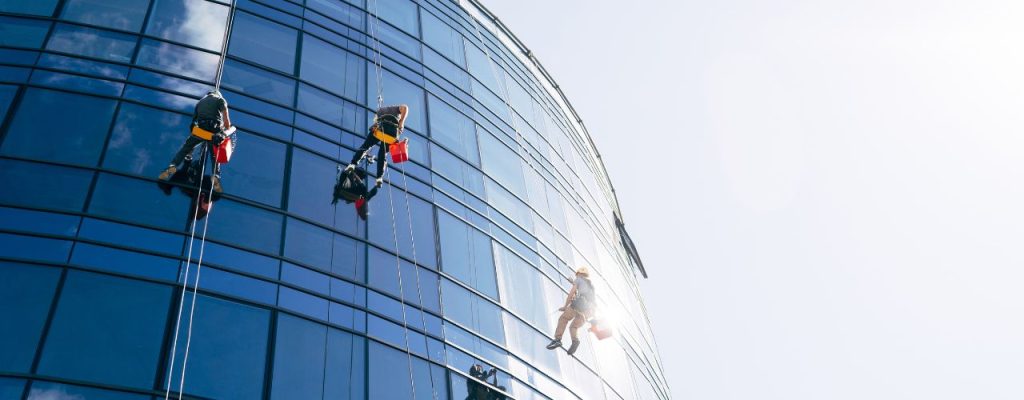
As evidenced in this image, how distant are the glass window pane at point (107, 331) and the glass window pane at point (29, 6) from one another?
240 inches

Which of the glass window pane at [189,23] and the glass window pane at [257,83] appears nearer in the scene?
the glass window pane at [189,23]

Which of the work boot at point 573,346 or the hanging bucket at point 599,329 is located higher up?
the hanging bucket at point 599,329

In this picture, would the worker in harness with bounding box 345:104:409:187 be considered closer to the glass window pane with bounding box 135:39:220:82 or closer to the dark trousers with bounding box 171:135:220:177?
the dark trousers with bounding box 171:135:220:177

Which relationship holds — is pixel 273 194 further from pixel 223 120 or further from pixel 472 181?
pixel 472 181

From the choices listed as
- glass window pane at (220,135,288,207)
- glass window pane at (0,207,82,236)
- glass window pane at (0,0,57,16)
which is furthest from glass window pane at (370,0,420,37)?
glass window pane at (0,207,82,236)

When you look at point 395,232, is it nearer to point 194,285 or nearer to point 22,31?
A: point 194,285

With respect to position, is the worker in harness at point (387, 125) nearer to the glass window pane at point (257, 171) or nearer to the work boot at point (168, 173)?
the glass window pane at point (257, 171)

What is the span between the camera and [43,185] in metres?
12.7

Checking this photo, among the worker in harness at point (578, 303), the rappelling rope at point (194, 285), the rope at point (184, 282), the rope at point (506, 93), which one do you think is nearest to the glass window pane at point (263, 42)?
the rappelling rope at point (194, 285)

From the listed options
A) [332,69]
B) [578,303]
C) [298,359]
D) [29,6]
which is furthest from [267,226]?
[578,303]

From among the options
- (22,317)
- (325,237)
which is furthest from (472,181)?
(22,317)

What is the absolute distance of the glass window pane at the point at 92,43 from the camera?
1504 centimetres

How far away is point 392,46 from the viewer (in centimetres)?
2089

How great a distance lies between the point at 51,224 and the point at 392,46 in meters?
10.2
